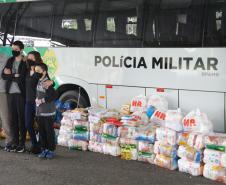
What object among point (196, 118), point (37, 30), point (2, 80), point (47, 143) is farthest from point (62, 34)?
point (196, 118)

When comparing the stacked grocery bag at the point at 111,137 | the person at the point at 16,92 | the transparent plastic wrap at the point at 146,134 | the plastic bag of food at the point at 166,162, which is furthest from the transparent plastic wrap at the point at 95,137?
the plastic bag of food at the point at 166,162

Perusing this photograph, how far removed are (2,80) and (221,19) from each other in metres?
4.15

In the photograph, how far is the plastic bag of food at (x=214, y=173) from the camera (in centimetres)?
648

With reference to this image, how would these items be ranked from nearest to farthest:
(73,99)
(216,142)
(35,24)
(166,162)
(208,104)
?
1. (216,142)
2. (166,162)
3. (208,104)
4. (73,99)
5. (35,24)

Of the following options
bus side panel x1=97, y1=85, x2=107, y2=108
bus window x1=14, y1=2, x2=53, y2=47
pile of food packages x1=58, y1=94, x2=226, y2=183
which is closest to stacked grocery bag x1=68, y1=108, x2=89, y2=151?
pile of food packages x1=58, y1=94, x2=226, y2=183

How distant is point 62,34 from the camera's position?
1024 centimetres

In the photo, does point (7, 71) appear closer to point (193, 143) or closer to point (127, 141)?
point (127, 141)

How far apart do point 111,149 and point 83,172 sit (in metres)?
1.12

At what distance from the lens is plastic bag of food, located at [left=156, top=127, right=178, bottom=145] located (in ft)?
23.4

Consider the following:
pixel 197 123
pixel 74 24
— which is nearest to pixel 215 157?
pixel 197 123

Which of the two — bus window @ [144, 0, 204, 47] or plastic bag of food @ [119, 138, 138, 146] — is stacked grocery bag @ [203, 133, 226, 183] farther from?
bus window @ [144, 0, 204, 47]

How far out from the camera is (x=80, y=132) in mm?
8406

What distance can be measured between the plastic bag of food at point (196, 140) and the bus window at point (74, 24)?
3.70m

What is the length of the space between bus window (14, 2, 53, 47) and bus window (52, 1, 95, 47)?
10.7 inches
